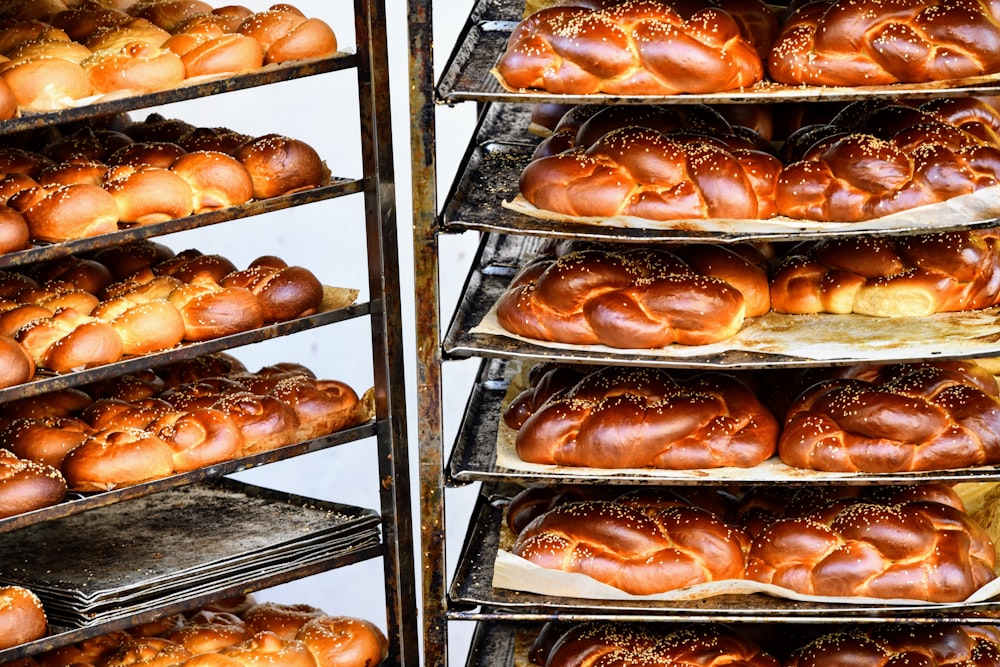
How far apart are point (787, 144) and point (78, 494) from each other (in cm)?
194

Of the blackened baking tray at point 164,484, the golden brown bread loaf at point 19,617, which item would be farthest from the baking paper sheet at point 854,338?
the golden brown bread loaf at point 19,617

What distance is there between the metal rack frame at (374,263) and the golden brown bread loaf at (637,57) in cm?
35

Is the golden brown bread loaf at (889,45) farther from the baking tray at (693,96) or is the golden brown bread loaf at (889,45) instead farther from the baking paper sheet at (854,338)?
the baking paper sheet at (854,338)

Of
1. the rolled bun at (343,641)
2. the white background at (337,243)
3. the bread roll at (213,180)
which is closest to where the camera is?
the bread roll at (213,180)

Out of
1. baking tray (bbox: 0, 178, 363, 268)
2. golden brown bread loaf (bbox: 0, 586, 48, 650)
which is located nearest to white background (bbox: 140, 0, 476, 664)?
baking tray (bbox: 0, 178, 363, 268)

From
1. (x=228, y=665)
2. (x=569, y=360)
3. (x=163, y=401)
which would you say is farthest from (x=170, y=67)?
(x=228, y=665)

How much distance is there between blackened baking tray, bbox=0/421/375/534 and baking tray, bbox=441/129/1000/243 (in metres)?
0.66

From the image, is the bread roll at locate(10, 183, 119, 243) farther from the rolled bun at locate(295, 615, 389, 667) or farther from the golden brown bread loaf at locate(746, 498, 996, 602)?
the golden brown bread loaf at locate(746, 498, 996, 602)

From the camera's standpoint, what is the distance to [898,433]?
2.92 m

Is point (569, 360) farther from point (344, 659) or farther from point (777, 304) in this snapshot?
point (344, 659)

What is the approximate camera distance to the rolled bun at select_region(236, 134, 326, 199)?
3.13 meters

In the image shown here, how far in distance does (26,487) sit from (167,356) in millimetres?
423

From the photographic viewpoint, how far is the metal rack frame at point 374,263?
2.84m

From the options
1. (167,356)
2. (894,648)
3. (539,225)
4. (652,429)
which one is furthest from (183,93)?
(894,648)
